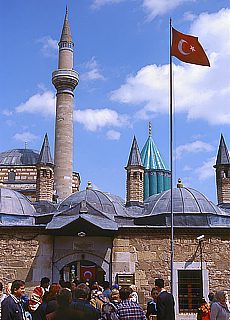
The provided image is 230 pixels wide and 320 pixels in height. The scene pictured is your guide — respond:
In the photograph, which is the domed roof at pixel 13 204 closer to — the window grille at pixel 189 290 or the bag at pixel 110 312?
the window grille at pixel 189 290

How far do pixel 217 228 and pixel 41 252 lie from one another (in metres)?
5.38

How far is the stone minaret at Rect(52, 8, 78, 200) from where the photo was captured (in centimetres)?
2631

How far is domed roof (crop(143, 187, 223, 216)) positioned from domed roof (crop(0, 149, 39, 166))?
937 inches

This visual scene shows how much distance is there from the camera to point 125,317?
15.9ft

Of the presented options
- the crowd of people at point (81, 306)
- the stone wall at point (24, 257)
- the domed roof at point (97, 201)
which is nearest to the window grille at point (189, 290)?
the domed roof at point (97, 201)

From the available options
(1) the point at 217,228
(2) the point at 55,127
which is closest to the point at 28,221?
(1) the point at 217,228

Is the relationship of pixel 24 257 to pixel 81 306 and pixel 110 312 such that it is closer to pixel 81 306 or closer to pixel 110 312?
pixel 110 312

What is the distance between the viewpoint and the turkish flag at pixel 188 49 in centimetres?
1338

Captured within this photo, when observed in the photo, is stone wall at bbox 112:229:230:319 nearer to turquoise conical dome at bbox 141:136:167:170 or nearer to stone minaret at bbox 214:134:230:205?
stone minaret at bbox 214:134:230:205

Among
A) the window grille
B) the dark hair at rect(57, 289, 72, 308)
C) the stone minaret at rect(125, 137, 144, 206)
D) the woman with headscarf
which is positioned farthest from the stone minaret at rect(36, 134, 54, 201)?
the dark hair at rect(57, 289, 72, 308)

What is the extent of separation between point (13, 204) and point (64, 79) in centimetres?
1238

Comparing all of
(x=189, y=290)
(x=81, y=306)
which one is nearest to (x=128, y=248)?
(x=189, y=290)

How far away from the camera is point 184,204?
16.2m

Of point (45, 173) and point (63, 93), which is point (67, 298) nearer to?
point (45, 173)
